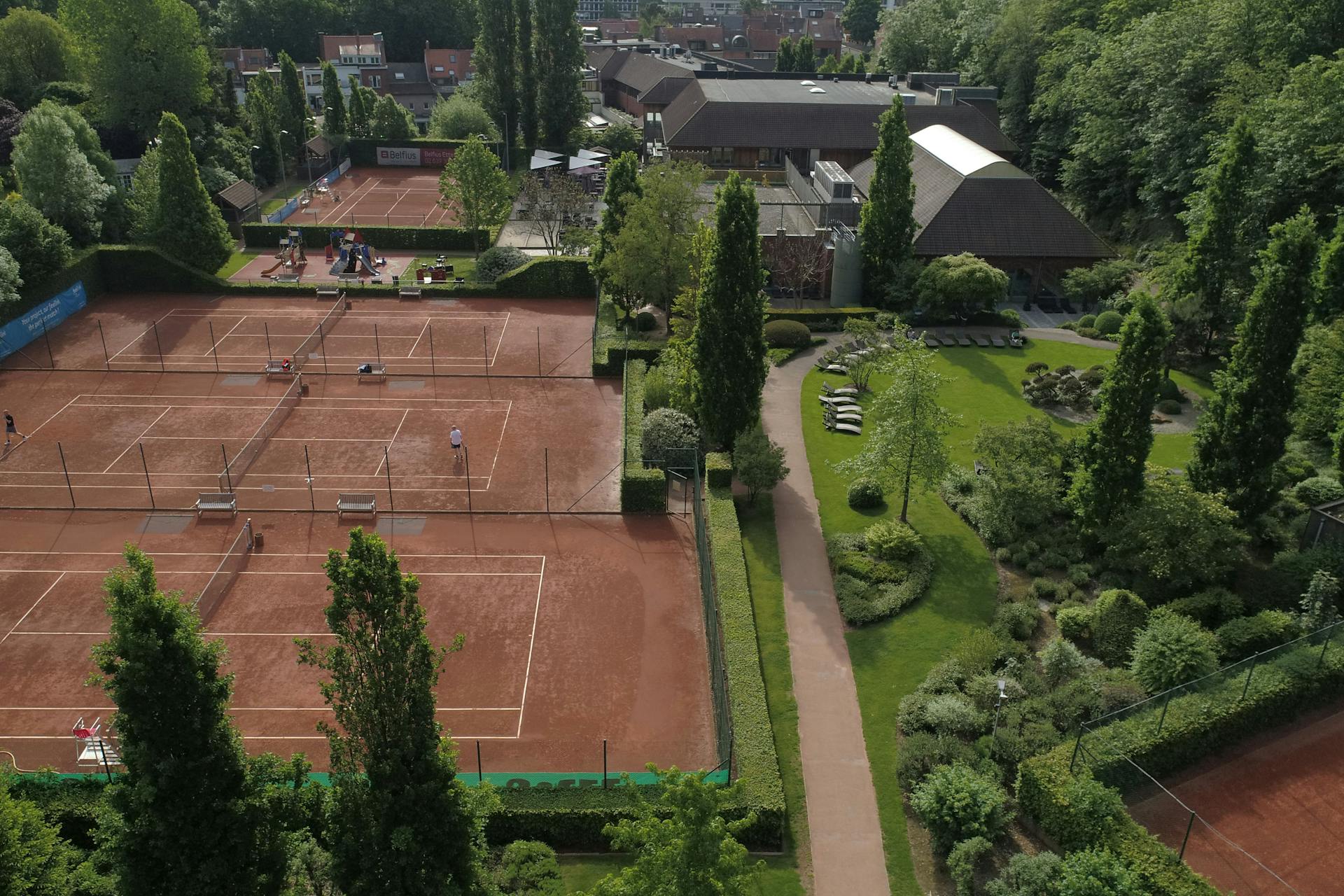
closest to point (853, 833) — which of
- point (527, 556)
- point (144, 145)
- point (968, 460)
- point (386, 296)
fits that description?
point (527, 556)

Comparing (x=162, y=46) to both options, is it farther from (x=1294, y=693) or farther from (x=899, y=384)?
(x=1294, y=693)

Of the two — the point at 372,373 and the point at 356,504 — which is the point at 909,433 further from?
the point at 372,373

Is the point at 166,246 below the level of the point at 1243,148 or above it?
below

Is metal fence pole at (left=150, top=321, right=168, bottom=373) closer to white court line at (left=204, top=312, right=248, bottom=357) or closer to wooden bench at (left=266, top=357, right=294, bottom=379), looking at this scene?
white court line at (left=204, top=312, right=248, bottom=357)

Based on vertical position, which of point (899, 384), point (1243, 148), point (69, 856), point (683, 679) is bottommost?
point (683, 679)

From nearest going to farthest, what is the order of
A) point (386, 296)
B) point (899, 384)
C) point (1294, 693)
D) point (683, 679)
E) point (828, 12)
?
point (1294, 693) < point (683, 679) < point (899, 384) < point (386, 296) < point (828, 12)

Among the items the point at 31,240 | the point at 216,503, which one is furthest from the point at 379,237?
the point at 216,503

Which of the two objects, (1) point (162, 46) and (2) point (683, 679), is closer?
(2) point (683, 679)
